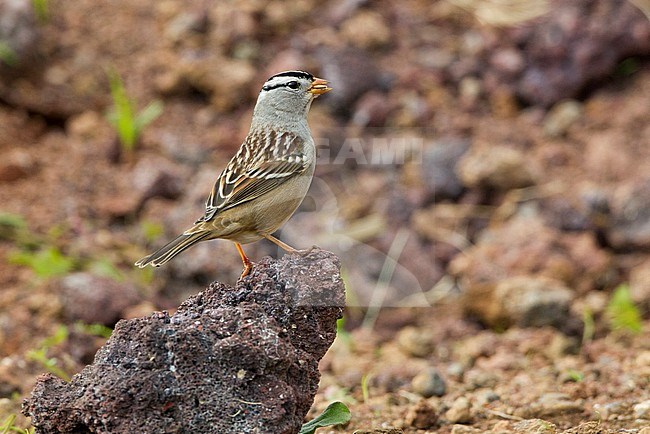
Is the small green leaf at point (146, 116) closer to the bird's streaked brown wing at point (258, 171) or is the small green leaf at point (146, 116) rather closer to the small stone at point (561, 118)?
the bird's streaked brown wing at point (258, 171)

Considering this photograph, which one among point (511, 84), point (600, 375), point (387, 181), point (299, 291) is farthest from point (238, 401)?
point (511, 84)

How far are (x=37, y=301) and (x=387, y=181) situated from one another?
144 inches

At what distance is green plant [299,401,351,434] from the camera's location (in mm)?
4336

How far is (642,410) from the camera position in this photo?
486 centimetres

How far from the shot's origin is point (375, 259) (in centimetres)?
827

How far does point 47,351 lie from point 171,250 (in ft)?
5.74

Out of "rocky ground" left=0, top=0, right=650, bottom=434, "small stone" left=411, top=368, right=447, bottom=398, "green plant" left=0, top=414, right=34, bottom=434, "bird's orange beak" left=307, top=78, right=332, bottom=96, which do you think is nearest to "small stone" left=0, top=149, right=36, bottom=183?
"rocky ground" left=0, top=0, right=650, bottom=434

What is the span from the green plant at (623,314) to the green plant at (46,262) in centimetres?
410

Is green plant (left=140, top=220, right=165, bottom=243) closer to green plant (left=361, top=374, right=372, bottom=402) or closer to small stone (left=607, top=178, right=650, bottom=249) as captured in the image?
green plant (left=361, top=374, right=372, bottom=402)

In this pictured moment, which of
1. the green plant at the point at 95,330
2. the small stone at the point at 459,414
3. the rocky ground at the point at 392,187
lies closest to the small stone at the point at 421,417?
the rocky ground at the point at 392,187

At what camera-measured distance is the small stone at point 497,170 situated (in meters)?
8.93

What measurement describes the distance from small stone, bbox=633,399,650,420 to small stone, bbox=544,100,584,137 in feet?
17.3

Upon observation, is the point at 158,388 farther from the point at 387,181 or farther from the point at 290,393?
the point at 387,181

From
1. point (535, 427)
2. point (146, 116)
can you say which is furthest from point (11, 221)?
point (535, 427)
